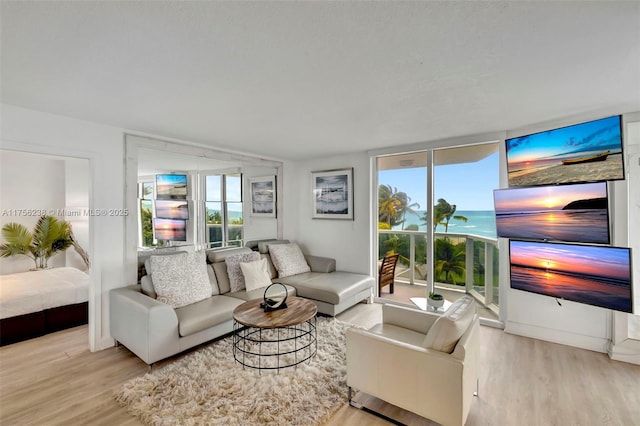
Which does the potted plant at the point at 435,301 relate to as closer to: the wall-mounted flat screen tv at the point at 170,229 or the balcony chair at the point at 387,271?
the balcony chair at the point at 387,271

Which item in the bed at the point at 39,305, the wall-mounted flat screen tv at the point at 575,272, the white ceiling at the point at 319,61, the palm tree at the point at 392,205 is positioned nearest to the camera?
the white ceiling at the point at 319,61

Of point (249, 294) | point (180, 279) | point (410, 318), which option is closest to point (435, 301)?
point (410, 318)

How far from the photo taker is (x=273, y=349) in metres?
2.87

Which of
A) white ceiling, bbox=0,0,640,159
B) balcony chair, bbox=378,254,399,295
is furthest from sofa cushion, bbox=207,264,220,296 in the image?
balcony chair, bbox=378,254,399,295

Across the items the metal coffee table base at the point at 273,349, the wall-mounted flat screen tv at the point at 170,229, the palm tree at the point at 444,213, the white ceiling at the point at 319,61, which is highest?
the white ceiling at the point at 319,61

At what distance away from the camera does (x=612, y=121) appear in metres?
2.32

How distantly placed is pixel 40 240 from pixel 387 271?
5504 mm

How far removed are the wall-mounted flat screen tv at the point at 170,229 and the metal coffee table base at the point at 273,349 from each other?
153cm

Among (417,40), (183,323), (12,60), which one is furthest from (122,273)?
(417,40)

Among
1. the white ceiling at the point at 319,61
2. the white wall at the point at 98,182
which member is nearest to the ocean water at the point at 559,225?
the white ceiling at the point at 319,61

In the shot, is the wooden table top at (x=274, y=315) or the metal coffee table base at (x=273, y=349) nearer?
the wooden table top at (x=274, y=315)

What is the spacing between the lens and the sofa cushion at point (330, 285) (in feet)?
12.0

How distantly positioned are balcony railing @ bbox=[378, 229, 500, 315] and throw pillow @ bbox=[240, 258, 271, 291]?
213 centimetres

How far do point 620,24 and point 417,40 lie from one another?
3.24 ft
